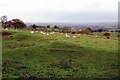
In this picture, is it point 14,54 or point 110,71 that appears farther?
point 14,54

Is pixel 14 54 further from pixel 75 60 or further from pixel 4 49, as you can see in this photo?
pixel 75 60

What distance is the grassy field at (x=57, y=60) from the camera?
2831cm

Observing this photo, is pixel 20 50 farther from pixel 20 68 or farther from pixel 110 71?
pixel 110 71

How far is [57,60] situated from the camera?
32.7 m

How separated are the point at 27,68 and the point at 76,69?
4367mm

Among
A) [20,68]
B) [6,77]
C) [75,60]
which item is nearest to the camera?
[6,77]

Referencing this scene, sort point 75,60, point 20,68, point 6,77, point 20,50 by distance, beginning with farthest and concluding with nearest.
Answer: point 20,50 → point 75,60 → point 20,68 → point 6,77

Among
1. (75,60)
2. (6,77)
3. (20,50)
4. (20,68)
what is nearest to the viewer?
(6,77)

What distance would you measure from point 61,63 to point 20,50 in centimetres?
624

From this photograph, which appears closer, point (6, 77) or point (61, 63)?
point (6, 77)

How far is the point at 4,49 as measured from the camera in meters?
37.2

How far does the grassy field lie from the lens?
28.3 m

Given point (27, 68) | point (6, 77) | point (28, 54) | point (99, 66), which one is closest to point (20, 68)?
point (27, 68)

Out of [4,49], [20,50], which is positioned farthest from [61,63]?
[4,49]
